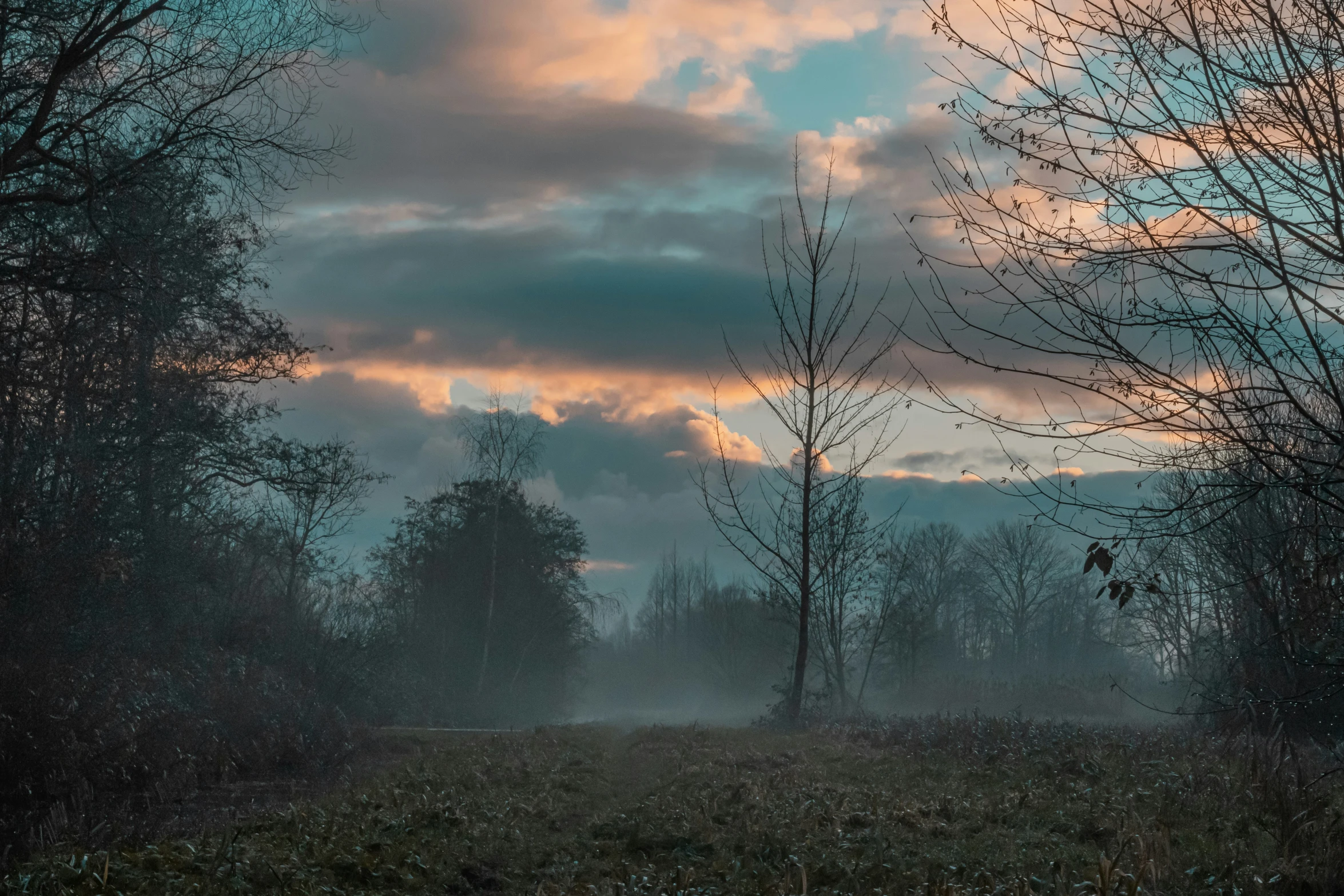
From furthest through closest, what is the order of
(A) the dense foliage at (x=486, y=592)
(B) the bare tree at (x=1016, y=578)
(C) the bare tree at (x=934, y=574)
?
1. (B) the bare tree at (x=1016, y=578)
2. (C) the bare tree at (x=934, y=574)
3. (A) the dense foliage at (x=486, y=592)

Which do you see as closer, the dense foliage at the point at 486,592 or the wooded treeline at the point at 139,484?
the wooded treeline at the point at 139,484

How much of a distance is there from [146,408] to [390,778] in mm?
12378

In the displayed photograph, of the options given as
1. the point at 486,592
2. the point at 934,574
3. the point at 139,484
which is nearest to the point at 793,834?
the point at 139,484

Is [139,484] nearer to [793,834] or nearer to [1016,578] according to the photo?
[793,834]

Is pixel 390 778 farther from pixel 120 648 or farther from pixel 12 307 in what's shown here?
pixel 12 307

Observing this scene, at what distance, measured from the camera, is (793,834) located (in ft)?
25.2

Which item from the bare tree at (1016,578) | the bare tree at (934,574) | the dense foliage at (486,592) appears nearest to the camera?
the dense foliage at (486,592)

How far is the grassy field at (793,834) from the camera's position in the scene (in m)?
5.97

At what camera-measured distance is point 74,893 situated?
524cm

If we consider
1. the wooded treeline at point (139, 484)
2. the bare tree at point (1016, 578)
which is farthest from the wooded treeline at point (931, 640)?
the wooded treeline at point (139, 484)

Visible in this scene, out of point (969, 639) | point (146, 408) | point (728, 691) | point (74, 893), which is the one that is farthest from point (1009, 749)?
point (969, 639)

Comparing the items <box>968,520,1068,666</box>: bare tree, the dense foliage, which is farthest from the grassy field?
<box>968,520,1068,666</box>: bare tree

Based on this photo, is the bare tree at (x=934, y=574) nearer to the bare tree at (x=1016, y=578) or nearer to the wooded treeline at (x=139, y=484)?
the bare tree at (x=1016, y=578)

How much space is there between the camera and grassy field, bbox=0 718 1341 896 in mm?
5969
